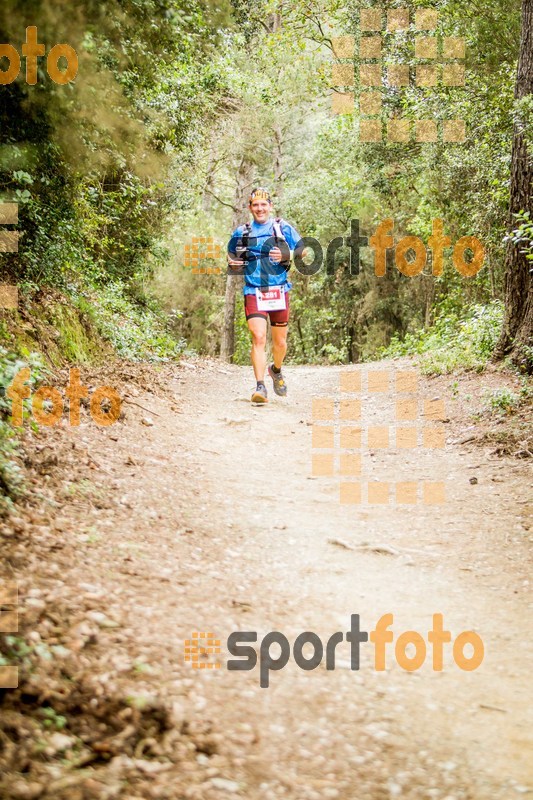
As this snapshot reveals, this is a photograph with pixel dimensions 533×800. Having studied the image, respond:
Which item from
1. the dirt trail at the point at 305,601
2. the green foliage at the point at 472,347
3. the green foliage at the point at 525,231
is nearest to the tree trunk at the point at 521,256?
the green foliage at the point at 472,347

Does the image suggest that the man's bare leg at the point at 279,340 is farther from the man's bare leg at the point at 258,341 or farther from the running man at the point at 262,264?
the man's bare leg at the point at 258,341

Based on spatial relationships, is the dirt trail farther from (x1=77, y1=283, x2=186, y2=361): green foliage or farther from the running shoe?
(x1=77, y1=283, x2=186, y2=361): green foliage

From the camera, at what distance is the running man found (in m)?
9.12

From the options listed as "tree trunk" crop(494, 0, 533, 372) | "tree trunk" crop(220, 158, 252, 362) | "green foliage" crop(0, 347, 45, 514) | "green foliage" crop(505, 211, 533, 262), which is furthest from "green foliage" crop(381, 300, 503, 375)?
"tree trunk" crop(220, 158, 252, 362)

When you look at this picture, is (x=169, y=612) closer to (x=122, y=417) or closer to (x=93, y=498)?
(x=93, y=498)

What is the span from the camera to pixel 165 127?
42.1 ft

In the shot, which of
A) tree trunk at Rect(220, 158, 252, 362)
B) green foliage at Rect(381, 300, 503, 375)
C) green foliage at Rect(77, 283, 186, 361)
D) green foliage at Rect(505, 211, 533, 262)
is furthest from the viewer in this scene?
tree trunk at Rect(220, 158, 252, 362)

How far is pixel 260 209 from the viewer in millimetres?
9141

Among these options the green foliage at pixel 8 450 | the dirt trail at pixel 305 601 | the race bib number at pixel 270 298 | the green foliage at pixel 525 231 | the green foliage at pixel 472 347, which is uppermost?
the green foliage at pixel 525 231

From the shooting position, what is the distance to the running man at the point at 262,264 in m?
9.12

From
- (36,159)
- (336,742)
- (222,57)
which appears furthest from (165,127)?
(336,742)

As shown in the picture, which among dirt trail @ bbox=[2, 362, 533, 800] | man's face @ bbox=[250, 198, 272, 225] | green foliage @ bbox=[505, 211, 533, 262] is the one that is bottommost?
dirt trail @ bbox=[2, 362, 533, 800]

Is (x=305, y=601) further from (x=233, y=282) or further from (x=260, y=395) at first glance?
(x=233, y=282)

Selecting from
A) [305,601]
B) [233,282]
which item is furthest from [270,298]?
[233,282]
